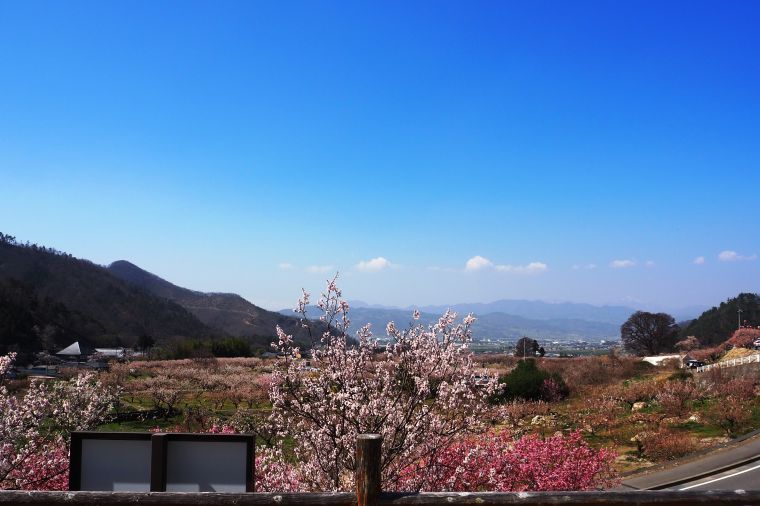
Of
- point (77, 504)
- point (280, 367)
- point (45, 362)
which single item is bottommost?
point (45, 362)

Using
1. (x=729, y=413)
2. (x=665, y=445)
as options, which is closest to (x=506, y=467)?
(x=665, y=445)

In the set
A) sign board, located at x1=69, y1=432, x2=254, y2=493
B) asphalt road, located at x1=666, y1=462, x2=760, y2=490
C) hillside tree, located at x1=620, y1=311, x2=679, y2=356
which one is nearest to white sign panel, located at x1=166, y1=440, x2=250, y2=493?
sign board, located at x1=69, y1=432, x2=254, y2=493

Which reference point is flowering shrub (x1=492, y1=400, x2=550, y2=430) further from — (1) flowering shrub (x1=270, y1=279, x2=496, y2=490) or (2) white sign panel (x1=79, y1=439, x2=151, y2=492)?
(2) white sign panel (x1=79, y1=439, x2=151, y2=492)

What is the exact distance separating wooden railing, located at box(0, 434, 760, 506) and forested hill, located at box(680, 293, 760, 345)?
267 ft

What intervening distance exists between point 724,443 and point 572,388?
16.2 meters

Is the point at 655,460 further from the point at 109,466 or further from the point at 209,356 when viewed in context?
the point at 209,356

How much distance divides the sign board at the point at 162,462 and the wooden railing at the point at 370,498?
1.58ft

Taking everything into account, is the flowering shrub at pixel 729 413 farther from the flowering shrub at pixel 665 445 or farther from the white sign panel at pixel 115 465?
the white sign panel at pixel 115 465

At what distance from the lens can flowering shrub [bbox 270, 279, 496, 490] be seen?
7.50 meters

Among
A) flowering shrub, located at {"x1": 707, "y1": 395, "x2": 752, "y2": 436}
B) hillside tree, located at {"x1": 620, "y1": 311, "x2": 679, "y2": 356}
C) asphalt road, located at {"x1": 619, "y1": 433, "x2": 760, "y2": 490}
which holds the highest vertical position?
hillside tree, located at {"x1": 620, "y1": 311, "x2": 679, "y2": 356}

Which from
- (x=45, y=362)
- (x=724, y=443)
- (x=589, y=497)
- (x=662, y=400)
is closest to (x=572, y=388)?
(x=662, y=400)

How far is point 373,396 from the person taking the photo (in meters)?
7.77

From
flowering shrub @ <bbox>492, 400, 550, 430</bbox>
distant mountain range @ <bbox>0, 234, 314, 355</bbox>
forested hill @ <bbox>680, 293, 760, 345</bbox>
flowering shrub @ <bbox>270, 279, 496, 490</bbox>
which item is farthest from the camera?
forested hill @ <bbox>680, 293, 760, 345</bbox>

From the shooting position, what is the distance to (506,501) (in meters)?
3.94
